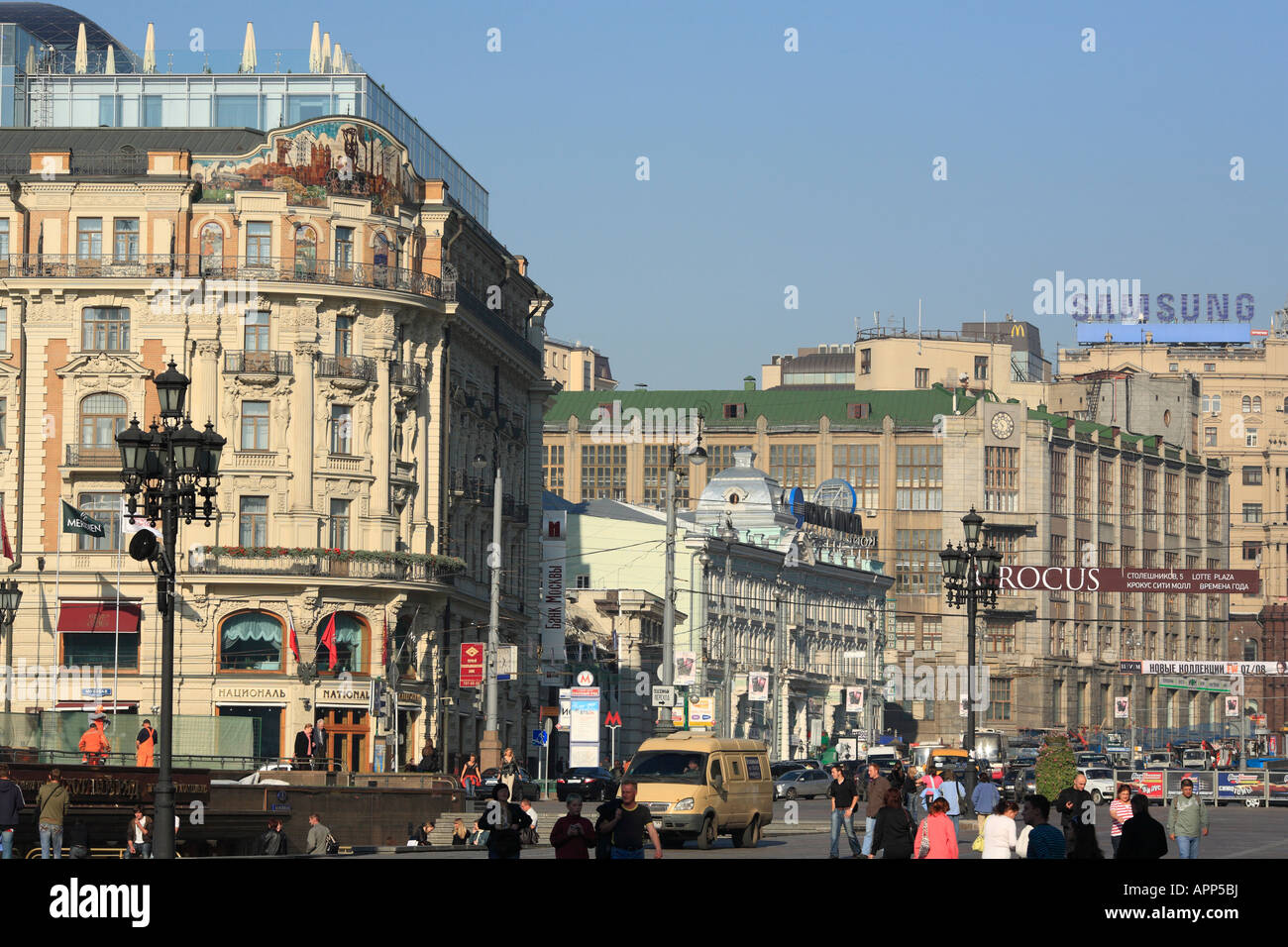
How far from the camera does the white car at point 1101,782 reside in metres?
69.2

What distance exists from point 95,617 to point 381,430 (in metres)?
11.6

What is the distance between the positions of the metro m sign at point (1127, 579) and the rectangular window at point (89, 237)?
44.8 meters

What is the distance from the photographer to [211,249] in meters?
73.1

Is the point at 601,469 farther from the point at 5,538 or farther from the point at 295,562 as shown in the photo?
the point at 5,538

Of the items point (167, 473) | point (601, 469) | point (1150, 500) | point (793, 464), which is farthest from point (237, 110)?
point (1150, 500)

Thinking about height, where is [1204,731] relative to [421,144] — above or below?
below

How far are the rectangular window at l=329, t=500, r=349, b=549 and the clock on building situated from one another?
295 feet

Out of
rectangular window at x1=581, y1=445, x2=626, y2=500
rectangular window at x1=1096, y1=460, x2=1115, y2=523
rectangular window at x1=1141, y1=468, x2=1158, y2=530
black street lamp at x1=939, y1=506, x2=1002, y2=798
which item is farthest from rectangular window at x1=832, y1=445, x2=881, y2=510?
black street lamp at x1=939, y1=506, x2=1002, y2=798

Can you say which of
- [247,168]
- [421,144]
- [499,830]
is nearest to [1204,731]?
[421,144]

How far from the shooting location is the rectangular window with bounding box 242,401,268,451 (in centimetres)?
7343
